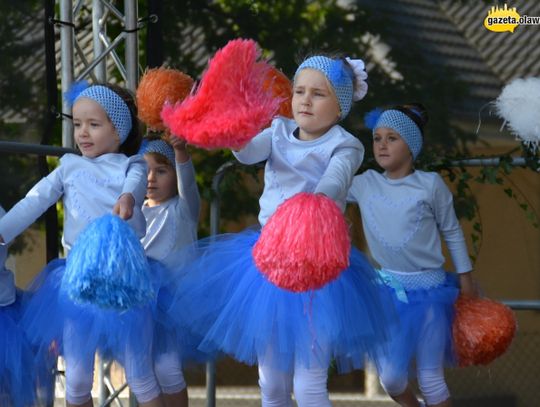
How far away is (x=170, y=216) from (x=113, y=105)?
27.8 inches

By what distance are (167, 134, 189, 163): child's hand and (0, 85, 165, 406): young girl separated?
0.20 meters

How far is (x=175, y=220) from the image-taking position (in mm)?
4902

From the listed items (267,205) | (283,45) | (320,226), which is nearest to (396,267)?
(267,205)

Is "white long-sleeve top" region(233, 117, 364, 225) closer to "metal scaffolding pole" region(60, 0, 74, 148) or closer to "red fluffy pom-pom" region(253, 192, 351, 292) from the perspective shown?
"red fluffy pom-pom" region(253, 192, 351, 292)

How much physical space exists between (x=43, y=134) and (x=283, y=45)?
1.84 metres

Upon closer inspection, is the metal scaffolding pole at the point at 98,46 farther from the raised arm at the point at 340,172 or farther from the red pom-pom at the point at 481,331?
the red pom-pom at the point at 481,331

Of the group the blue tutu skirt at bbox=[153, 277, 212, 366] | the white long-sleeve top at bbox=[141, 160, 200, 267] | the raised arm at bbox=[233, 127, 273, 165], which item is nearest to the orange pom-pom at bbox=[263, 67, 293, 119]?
the raised arm at bbox=[233, 127, 273, 165]

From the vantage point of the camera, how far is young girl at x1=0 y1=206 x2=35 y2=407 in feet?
13.8

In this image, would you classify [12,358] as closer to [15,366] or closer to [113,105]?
[15,366]

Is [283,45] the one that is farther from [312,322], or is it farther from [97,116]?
[312,322]

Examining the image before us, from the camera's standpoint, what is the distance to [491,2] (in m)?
6.11

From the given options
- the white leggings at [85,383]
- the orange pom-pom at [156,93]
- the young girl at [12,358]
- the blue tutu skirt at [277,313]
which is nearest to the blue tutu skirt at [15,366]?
the young girl at [12,358]

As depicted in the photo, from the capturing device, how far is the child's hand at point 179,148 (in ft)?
15.1

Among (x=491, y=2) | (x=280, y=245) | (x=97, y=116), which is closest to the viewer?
(x=280, y=245)
